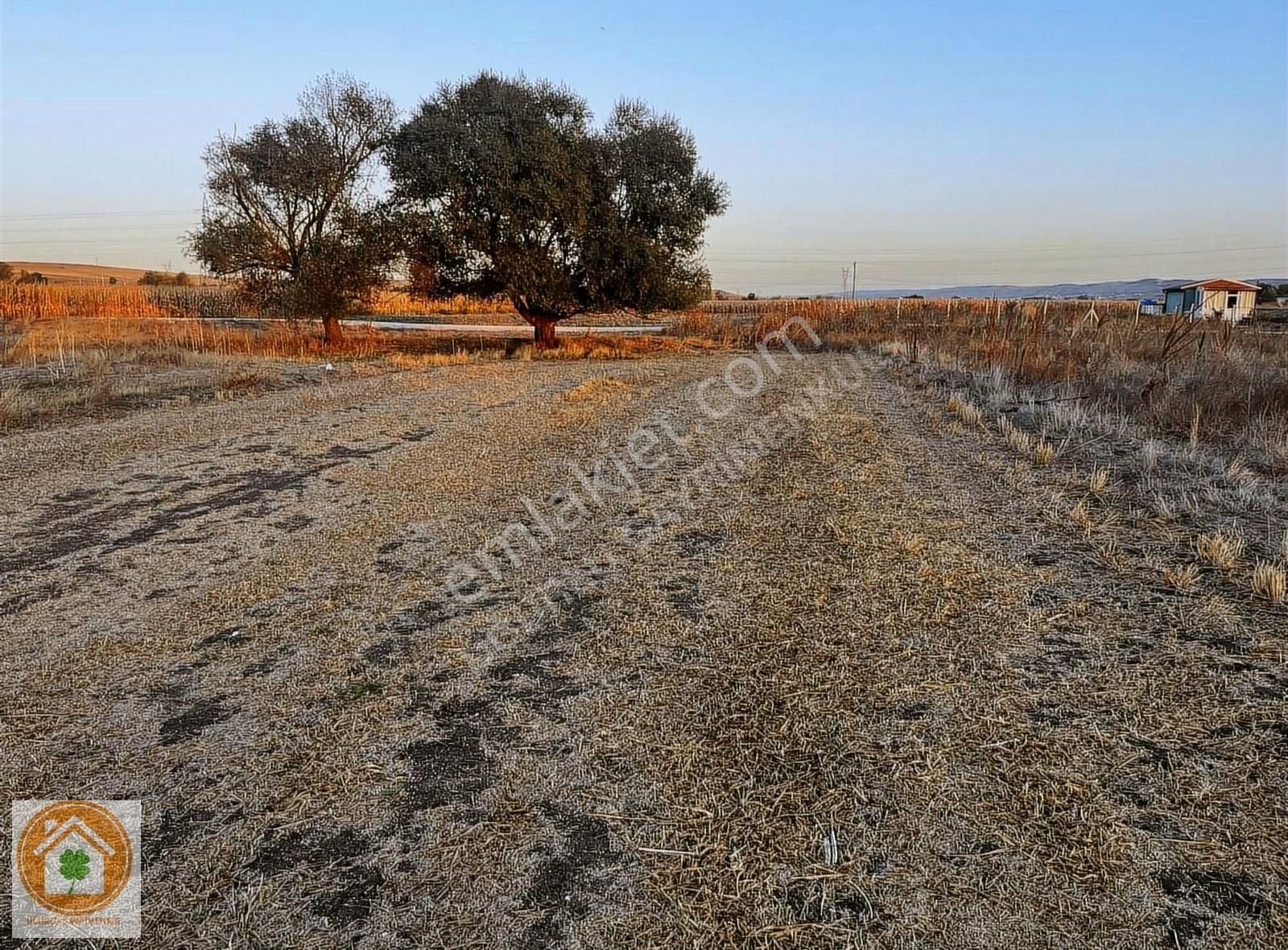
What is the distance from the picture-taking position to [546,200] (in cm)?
1590

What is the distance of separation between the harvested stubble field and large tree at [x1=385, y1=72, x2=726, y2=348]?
11.9 metres

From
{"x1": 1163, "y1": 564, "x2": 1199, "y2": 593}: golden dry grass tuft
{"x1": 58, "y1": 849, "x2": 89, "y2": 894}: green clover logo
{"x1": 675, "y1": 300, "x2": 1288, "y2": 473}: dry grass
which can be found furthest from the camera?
{"x1": 675, "y1": 300, "x2": 1288, "y2": 473}: dry grass

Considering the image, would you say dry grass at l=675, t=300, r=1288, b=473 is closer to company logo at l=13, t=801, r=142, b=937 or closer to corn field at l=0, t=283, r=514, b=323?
company logo at l=13, t=801, r=142, b=937

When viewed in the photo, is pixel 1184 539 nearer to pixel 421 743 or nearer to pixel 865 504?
pixel 865 504

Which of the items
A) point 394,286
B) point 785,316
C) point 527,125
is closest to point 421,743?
point 527,125

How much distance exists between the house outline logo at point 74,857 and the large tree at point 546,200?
50.2 feet

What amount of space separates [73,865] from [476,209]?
16.5 meters

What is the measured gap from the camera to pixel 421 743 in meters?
2.56

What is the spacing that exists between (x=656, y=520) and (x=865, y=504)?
1.56 meters

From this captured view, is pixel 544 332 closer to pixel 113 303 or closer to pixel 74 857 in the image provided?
pixel 74 857

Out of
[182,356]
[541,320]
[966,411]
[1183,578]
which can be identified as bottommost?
[1183,578]

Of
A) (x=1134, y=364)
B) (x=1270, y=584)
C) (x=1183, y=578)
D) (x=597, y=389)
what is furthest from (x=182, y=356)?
(x=1134, y=364)

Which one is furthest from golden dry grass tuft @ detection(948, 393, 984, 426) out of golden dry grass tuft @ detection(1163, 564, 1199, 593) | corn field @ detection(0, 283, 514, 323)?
corn field @ detection(0, 283, 514, 323)

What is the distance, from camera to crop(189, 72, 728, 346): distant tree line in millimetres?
16188
